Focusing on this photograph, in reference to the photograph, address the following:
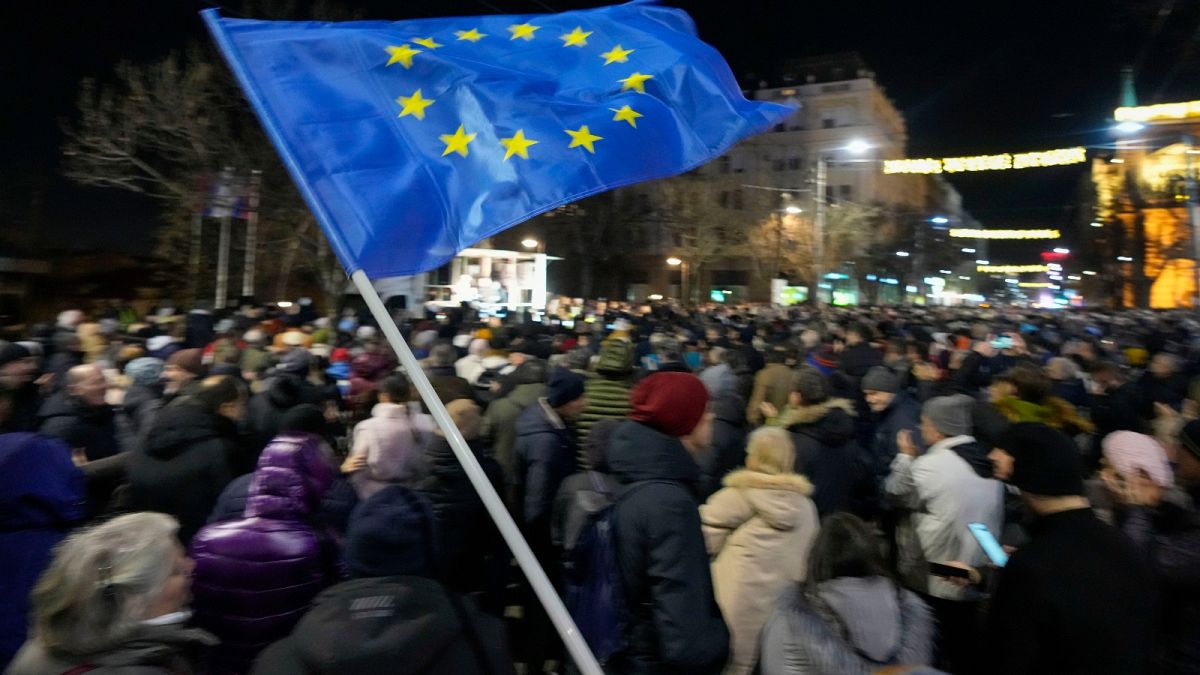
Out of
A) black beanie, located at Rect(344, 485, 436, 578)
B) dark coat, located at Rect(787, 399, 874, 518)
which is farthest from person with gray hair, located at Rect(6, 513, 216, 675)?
dark coat, located at Rect(787, 399, 874, 518)

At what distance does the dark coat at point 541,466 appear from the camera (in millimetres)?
4570

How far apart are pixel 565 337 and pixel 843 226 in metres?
47.0

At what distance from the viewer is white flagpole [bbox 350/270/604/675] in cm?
208

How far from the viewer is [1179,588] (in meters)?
2.78

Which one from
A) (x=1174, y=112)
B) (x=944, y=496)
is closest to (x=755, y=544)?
(x=944, y=496)

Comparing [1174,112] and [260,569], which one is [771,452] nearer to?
[260,569]

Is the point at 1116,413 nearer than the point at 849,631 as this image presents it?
No

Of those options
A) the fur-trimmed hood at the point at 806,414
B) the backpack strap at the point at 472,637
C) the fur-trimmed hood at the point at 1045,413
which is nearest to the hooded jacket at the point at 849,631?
the backpack strap at the point at 472,637

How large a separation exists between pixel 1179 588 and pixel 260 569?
132 inches

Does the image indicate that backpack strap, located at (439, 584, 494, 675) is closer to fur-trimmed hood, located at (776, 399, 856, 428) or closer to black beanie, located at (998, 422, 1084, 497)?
black beanie, located at (998, 422, 1084, 497)

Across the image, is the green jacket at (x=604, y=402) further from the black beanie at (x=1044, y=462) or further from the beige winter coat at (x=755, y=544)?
the black beanie at (x=1044, y=462)

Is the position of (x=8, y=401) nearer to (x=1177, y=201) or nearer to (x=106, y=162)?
(x=106, y=162)

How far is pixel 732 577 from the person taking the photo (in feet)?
11.4

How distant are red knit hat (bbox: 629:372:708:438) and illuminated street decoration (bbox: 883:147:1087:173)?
1193 inches
